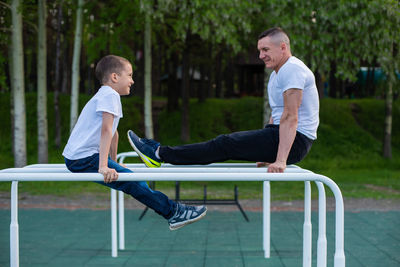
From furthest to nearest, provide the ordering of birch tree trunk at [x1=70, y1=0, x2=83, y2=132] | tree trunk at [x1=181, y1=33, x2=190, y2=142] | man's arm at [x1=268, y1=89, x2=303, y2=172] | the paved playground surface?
1. tree trunk at [x1=181, y1=33, x2=190, y2=142]
2. birch tree trunk at [x1=70, y1=0, x2=83, y2=132]
3. the paved playground surface
4. man's arm at [x1=268, y1=89, x2=303, y2=172]

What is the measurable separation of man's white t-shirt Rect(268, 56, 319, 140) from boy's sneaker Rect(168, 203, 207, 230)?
2.80 ft

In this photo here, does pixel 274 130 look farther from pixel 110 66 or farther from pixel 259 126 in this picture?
pixel 259 126

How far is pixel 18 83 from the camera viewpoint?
11352 millimetres

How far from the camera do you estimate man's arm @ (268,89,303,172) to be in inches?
122

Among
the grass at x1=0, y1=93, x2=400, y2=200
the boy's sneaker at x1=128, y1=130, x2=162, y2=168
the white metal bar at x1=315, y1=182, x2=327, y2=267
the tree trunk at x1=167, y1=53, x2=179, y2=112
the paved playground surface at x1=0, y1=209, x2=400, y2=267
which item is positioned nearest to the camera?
the white metal bar at x1=315, y1=182, x2=327, y2=267

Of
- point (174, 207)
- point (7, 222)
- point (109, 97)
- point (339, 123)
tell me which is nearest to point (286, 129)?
point (174, 207)

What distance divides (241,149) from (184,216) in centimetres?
62

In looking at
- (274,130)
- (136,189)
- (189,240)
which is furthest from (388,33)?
(136,189)

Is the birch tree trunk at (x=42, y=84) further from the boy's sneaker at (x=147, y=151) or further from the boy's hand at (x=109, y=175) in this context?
the boy's hand at (x=109, y=175)

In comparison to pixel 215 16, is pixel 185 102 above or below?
below

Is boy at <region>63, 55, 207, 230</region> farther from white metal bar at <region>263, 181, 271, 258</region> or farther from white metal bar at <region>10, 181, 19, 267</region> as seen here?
white metal bar at <region>263, 181, 271, 258</region>

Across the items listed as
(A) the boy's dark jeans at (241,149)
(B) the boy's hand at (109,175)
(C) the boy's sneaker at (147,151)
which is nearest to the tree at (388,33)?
(A) the boy's dark jeans at (241,149)

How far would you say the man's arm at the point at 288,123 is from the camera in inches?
122

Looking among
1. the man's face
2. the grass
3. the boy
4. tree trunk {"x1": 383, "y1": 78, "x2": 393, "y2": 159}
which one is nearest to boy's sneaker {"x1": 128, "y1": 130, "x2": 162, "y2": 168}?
the boy
